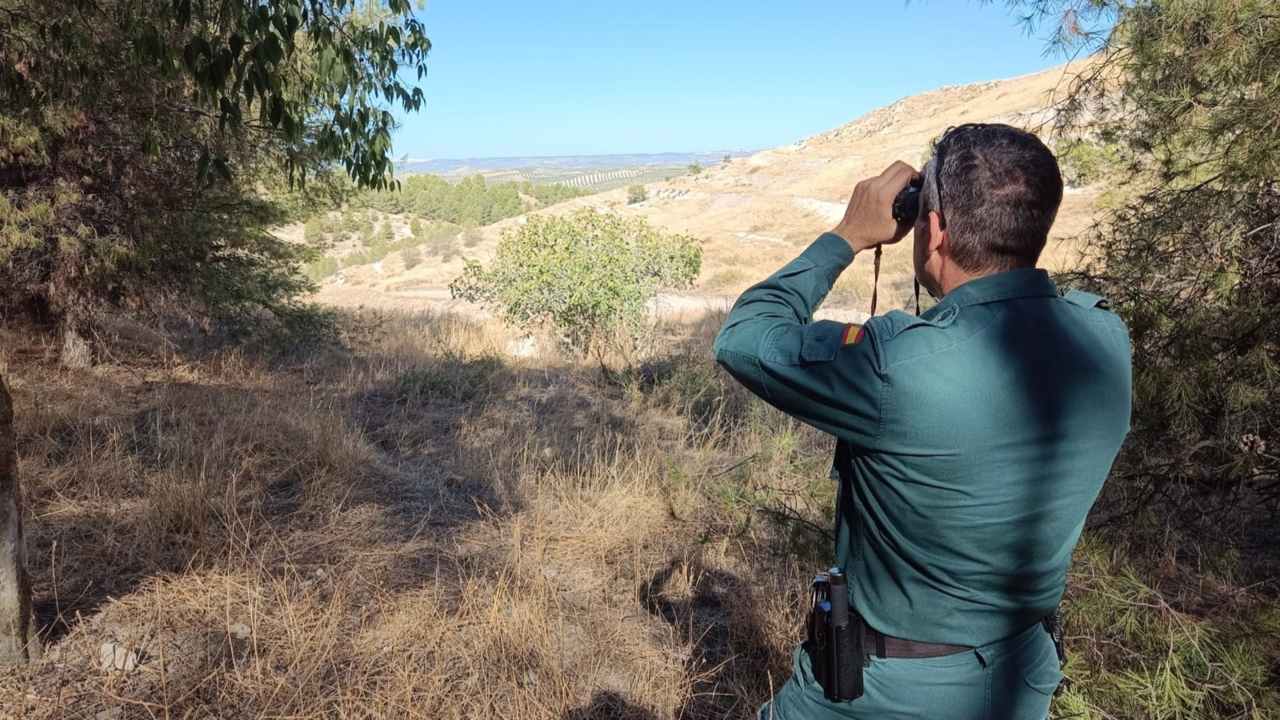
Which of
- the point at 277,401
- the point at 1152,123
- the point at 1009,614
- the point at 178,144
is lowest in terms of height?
the point at 277,401

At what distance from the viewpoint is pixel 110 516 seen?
3.64 meters

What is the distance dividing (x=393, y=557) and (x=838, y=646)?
275 centimetres

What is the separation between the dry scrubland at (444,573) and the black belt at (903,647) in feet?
3.84

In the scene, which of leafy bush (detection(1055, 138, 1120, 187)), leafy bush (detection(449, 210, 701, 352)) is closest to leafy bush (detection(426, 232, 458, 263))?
leafy bush (detection(449, 210, 701, 352))

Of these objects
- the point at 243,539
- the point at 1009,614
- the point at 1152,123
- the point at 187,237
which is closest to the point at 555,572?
the point at 243,539

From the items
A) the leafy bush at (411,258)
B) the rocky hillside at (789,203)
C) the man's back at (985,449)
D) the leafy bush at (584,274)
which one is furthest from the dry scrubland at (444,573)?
the leafy bush at (411,258)

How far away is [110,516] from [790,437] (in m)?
3.72

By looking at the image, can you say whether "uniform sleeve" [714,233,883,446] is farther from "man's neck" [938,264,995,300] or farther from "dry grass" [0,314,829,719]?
"dry grass" [0,314,829,719]

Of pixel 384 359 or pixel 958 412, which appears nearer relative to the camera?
pixel 958 412

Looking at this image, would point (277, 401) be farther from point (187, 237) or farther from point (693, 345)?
point (693, 345)

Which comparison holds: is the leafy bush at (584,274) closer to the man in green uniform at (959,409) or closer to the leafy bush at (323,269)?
the man in green uniform at (959,409)

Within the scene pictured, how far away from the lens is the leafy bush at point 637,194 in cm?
6272

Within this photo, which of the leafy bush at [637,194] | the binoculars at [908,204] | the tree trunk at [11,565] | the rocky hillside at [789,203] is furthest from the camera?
the leafy bush at [637,194]

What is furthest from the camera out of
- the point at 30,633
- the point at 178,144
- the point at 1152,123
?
the point at 178,144
